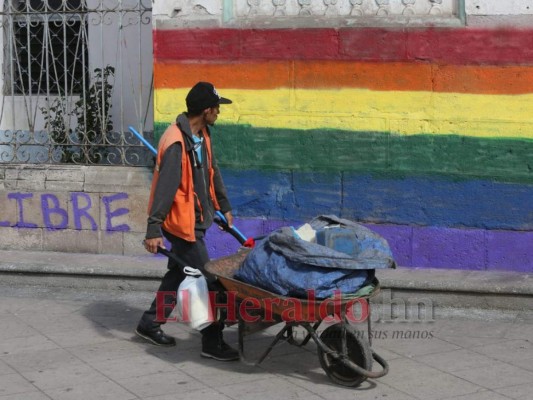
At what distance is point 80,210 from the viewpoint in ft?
29.4

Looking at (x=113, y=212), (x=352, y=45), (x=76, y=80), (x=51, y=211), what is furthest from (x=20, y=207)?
(x=352, y=45)

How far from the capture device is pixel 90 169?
9.02m

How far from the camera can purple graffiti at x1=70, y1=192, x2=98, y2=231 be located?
8.94 meters

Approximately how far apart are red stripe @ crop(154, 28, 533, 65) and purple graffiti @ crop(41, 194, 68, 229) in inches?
64.3

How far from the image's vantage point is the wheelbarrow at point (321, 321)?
221 inches

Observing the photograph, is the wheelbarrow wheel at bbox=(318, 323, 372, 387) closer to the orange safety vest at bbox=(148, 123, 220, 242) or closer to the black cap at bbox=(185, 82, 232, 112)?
the orange safety vest at bbox=(148, 123, 220, 242)

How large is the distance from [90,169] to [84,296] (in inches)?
53.7

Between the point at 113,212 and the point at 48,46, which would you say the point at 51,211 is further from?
the point at 48,46

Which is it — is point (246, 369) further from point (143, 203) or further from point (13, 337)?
point (143, 203)

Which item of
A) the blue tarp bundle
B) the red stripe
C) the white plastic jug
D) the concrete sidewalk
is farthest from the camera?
the red stripe

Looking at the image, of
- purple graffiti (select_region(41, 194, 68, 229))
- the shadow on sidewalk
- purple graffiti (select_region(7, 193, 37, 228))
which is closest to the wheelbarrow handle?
the shadow on sidewalk

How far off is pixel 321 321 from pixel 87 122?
4183 millimetres

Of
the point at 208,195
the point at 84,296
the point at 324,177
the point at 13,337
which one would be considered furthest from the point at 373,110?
the point at 13,337

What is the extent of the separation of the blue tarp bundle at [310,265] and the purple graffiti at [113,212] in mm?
3197
